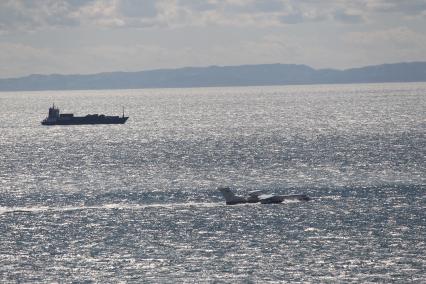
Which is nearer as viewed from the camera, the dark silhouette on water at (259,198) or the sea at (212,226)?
the sea at (212,226)

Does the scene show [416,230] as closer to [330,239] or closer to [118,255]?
[330,239]

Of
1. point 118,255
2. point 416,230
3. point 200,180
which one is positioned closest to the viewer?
point 118,255

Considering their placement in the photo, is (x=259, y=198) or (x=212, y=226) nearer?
(x=212, y=226)

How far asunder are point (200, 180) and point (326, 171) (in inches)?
915


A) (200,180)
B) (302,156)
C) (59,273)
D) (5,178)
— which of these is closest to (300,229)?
(59,273)

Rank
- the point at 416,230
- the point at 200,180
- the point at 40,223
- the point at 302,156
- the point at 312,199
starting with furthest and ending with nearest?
the point at 302,156 → the point at 200,180 → the point at 312,199 → the point at 40,223 → the point at 416,230

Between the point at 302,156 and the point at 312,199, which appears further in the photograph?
the point at 302,156

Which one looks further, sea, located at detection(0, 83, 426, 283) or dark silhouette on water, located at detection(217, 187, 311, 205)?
dark silhouette on water, located at detection(217, 187, 311, 205)

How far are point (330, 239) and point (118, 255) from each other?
2210cm

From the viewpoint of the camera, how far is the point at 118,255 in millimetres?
94312

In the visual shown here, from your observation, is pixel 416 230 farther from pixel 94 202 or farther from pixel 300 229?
pixel 94 202

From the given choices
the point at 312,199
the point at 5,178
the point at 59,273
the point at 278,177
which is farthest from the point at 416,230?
the point at 5,178

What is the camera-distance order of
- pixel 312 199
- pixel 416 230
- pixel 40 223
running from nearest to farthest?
pixel 416 230 → pixel 40 223 → pixel 312 199

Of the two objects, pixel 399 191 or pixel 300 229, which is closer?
pixel 300 229
